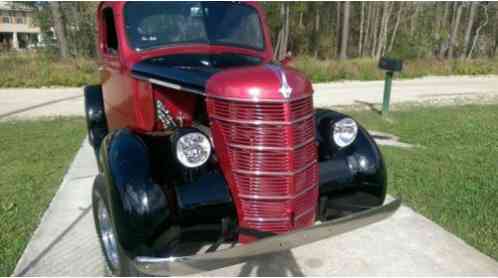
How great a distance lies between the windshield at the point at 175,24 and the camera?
134 inches

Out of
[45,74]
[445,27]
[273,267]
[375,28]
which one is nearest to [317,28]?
[375,28]

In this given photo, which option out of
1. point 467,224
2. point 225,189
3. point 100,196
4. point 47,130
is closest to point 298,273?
point 225,189

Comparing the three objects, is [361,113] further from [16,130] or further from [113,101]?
[16,130]

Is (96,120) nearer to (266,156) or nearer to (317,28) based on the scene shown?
(266,156)

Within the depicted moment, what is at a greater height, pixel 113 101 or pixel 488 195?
pixel 113 101

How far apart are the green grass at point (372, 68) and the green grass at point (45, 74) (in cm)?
873

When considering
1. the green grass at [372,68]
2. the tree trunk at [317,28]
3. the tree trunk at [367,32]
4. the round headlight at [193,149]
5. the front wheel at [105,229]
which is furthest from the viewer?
the tree trunk at [317,28]

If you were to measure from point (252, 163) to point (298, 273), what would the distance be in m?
1.03

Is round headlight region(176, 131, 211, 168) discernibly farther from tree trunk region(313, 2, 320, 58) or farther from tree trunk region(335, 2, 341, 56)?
tree trunk region(313, 2, 320, 58)

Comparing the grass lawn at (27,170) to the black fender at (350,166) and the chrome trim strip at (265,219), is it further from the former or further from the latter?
the black fender at (350,166)

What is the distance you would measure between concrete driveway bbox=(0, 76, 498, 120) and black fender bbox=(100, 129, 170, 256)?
801 centimetres

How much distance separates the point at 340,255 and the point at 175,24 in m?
→ 2.35

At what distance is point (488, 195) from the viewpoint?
4.21 meters

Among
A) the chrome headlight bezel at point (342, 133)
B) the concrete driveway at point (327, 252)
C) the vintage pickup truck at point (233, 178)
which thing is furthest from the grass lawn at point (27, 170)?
the chrome headlight bezel at point (342, 133)
